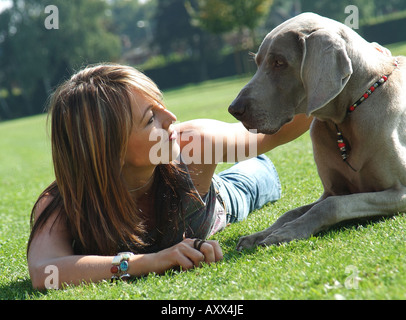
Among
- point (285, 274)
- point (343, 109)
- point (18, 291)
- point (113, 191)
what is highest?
point (343, 109)

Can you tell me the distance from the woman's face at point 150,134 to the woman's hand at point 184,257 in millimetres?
617

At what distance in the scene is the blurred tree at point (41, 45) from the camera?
56.7m

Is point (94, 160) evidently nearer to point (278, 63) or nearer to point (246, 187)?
point (278, 63)

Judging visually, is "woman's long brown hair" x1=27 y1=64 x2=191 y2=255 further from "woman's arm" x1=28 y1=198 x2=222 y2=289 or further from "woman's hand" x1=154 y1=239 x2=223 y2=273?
"woman's hand" x1=154 y1=239 x2=223 y2=273

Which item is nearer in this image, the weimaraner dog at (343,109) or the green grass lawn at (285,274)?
the green grass lawn at (285,274)

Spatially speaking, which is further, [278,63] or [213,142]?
[213,142]

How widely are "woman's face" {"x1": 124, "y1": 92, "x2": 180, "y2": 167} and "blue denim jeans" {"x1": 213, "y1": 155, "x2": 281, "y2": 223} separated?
130cm

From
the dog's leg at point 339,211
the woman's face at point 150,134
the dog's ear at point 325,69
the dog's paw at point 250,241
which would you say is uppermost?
the dog's ear at point 325,69

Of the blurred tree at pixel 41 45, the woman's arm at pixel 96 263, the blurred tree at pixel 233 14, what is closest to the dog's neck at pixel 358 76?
the woman's arm at pixel 96 263

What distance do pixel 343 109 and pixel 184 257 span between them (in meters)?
1.48

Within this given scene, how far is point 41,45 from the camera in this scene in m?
57.9

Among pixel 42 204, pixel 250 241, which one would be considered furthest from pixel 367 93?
pixel 42 204

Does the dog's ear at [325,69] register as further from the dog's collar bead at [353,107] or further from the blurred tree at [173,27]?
the blurred tree at [173,27]

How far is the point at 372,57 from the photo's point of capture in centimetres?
370
